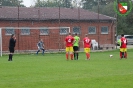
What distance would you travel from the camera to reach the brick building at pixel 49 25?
54469 millimetres

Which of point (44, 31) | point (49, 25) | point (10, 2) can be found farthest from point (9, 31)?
point (10, 2)

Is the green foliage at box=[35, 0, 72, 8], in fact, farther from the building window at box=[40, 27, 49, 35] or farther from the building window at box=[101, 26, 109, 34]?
the building window at box=[40, 27, 49, 35]

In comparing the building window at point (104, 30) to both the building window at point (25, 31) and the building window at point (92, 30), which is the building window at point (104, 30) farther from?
the building window at point (25, 31)

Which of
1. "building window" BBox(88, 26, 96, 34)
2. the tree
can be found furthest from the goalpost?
the tree

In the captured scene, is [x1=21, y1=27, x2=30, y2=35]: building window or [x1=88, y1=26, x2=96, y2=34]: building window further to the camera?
[x1=88, y1=26, x2=96, y2=34]: building window

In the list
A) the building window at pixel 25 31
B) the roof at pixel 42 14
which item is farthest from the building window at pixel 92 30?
the building window at pixel 25 31

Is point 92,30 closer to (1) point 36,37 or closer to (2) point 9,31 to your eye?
(1) point 36,37

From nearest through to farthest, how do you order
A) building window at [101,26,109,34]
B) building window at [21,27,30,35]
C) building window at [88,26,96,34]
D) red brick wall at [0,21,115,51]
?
red brick wall at [0,21,115,51], building window at [21,27,30,35], building window at [88,26,96,34], building window at [101,26,109,34]

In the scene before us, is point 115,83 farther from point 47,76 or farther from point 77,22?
point 77,22

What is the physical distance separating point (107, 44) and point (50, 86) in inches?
1796

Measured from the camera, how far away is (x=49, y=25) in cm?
5850

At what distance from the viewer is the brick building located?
54469 millimetres

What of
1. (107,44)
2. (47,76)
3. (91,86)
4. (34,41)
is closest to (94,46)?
(107,44)

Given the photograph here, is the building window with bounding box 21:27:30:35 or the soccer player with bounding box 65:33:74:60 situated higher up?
the building window with bounding box 21:27:30:35
